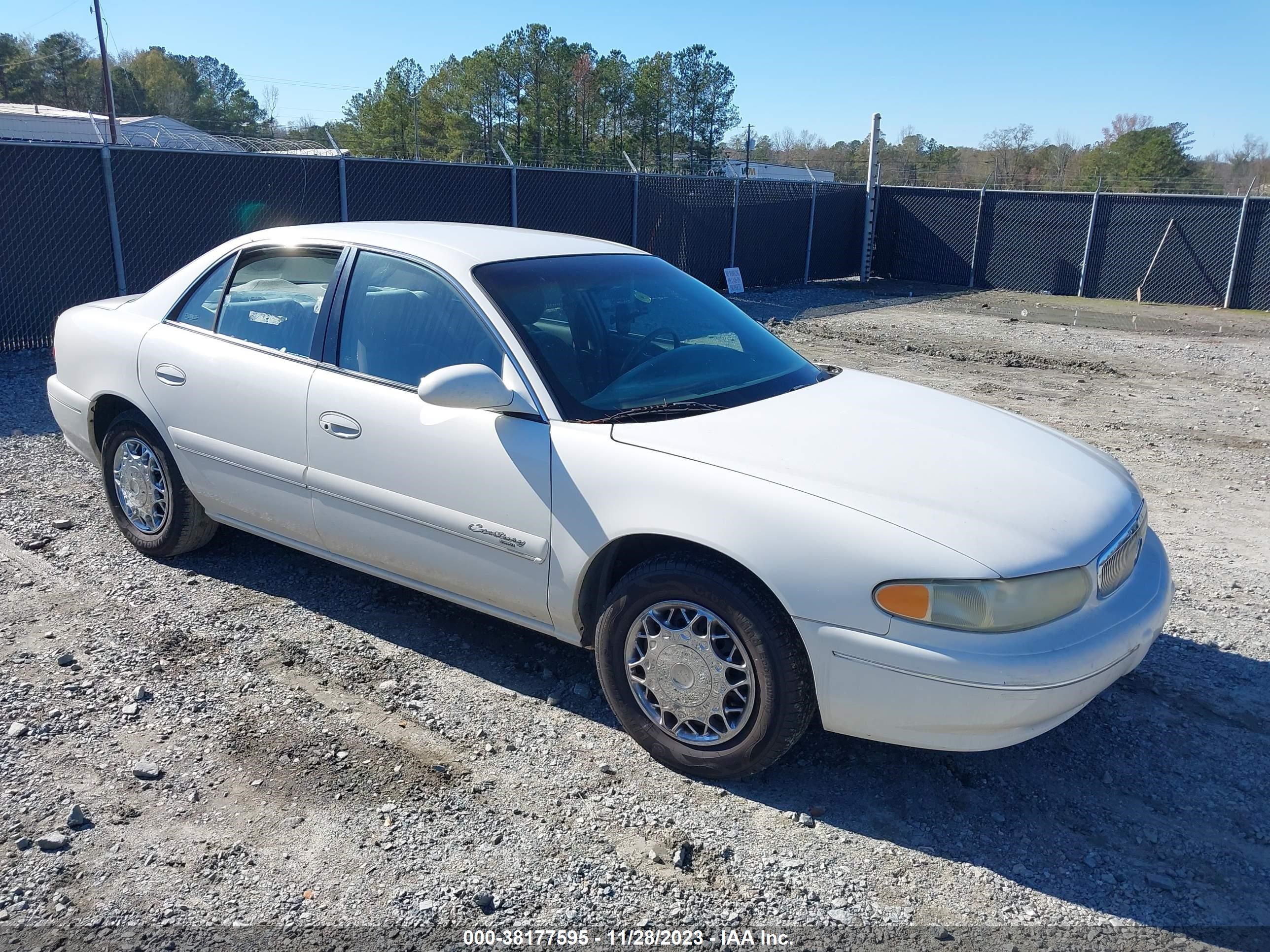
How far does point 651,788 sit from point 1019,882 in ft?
3.77

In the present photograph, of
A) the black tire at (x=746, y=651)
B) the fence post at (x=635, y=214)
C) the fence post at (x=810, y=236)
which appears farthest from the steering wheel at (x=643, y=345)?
the fence post at (x=810, y=236)

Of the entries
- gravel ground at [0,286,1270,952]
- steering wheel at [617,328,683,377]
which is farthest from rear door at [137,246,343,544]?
steering wheel at [617,328,683,377]

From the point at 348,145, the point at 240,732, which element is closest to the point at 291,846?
the point at 240,732

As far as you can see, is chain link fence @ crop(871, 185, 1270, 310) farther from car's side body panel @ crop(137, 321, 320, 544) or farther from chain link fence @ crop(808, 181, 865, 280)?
car's side body panel @ crop(137, 321, 320, 544)

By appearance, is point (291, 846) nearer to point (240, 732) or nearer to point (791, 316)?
point (240, 732)

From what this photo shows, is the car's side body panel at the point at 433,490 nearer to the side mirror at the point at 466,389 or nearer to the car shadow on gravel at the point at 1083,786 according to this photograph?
the side mirror at the point at 466,389

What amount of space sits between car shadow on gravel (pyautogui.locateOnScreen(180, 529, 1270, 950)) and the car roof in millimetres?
1614

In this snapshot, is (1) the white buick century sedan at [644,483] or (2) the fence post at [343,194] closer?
(1) the white buick century sedan at [644,483]

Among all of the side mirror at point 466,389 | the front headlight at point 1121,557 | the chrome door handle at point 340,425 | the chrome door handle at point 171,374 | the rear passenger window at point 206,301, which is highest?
the rear passenger window at point 206,301

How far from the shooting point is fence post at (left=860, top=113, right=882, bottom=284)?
21375 millimetres

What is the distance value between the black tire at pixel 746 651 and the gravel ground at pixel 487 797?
0.13 metres

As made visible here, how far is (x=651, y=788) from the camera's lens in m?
3.32

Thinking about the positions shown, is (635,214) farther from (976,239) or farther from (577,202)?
(976,239)

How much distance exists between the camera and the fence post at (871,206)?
2138cm
